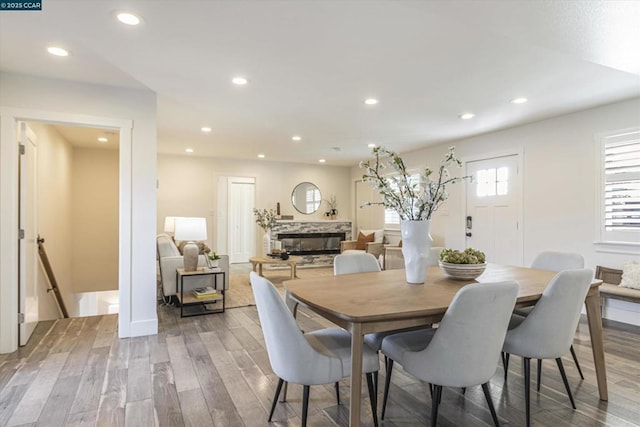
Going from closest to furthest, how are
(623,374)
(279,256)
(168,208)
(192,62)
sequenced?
(623,374), (192,62), (279,256), (168,208)

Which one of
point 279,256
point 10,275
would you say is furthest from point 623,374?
point 10,275

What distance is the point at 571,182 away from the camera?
4.23 meters

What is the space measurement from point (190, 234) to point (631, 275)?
15.9 feet

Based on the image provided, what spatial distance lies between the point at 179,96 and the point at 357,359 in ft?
10.9

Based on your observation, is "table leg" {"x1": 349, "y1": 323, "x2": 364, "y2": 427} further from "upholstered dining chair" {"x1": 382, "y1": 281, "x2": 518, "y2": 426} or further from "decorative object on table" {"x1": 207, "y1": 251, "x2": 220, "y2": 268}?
"decorative object on table" {"x1": 207, "y1": 251, "x2": 220, "y2": 268}

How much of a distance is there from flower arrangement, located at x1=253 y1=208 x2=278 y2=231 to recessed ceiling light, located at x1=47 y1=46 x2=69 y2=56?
4.64 m

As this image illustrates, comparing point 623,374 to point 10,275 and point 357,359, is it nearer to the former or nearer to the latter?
point 357,359

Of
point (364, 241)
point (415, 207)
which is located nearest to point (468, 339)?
point (415, 207)

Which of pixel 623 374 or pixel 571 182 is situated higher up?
pixel 571 182

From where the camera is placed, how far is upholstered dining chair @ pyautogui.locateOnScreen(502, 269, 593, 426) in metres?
1.90

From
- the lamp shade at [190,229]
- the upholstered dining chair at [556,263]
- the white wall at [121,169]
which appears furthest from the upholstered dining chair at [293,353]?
the lamp shade at [190,229]

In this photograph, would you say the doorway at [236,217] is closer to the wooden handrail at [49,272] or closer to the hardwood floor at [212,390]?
the wooden handrail at [49,272]

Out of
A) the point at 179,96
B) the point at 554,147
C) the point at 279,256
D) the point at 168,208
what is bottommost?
the point at 279,256

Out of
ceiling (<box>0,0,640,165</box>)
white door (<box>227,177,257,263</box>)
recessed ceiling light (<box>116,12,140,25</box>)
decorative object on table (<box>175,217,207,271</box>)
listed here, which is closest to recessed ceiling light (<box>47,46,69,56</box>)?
ceiling (<box>0,0,640,165</box>)
